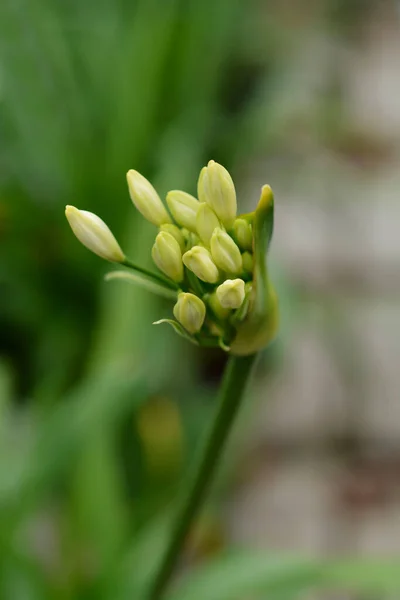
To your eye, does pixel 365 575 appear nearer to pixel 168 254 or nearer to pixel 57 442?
pixel 57 442

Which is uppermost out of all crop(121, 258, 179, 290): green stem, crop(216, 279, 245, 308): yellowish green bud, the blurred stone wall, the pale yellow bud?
the pale yellow bud

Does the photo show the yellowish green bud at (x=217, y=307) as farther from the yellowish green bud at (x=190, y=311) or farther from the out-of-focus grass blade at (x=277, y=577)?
the out-of-focus grass blade at (x=277, y=577)

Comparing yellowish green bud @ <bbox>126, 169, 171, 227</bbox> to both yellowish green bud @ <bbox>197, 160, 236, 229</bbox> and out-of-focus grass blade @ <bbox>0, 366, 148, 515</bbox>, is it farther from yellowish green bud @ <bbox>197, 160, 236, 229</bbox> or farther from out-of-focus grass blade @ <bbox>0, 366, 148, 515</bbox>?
out-of-focus grass blade @ <bbox>0, 366, 148, 515</bbox>

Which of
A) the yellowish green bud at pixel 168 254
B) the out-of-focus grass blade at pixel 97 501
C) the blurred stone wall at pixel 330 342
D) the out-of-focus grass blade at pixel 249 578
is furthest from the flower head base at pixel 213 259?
the blurred stone wall at pixel 330 342

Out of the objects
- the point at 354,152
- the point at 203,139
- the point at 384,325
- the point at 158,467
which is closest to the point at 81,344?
the point at 158,467

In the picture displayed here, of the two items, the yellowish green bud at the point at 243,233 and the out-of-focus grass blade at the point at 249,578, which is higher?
the yellowish green bud at the point at 243,233

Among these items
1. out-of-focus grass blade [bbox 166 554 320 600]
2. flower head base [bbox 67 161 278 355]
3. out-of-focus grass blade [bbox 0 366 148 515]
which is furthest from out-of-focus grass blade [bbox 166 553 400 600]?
flower head base [bbox 67 161 278 355]

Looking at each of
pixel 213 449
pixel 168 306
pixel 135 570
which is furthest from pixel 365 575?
pixel 168 306
